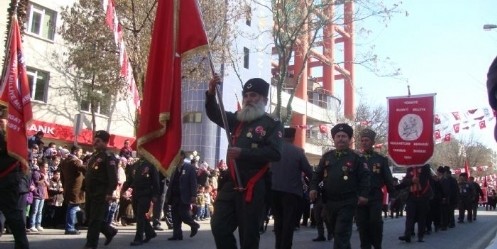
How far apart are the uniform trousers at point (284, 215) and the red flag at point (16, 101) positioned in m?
3.75

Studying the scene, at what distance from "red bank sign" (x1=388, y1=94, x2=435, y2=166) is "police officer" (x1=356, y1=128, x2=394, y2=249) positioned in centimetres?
440

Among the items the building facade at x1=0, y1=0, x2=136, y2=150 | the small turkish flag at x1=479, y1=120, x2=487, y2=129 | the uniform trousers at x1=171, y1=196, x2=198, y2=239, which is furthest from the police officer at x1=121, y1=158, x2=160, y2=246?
the small turkish flag at x1=479, y1=120, x2=487, y2=129

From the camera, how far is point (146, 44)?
66.8ft

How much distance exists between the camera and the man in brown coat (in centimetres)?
1138

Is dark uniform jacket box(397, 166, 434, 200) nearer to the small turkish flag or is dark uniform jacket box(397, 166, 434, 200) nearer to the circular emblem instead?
the circular emblem

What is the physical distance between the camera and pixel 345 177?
704cm

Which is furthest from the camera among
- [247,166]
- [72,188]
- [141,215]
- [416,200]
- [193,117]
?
[193,117]

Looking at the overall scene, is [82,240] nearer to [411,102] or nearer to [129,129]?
[411,102]

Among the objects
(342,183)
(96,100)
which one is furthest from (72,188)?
(96,100)

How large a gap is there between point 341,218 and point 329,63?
1950 cm

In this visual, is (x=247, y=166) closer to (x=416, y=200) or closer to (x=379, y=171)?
(x=379, y=171)

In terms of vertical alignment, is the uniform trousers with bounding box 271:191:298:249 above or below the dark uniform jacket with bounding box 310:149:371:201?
below

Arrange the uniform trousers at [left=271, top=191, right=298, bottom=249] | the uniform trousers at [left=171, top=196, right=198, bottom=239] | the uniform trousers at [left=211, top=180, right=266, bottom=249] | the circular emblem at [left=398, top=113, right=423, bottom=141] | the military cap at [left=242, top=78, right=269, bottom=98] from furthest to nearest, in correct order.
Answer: the circular emblem at [left=398, top=113, right=423, bottom=141] → the uniform trousers at [left=171, top=196, right=198, bottom=239] → the uniform trousers at [left=271, top=191, right=298, bottom=249] → the military cap at [left=242, top=78, right=269, bottom=98] → the uniform trousers at [left=211, top=180, right=266, bottom=249]

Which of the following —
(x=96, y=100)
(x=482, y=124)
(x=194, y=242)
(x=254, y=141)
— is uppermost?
(x=96, y=100)
